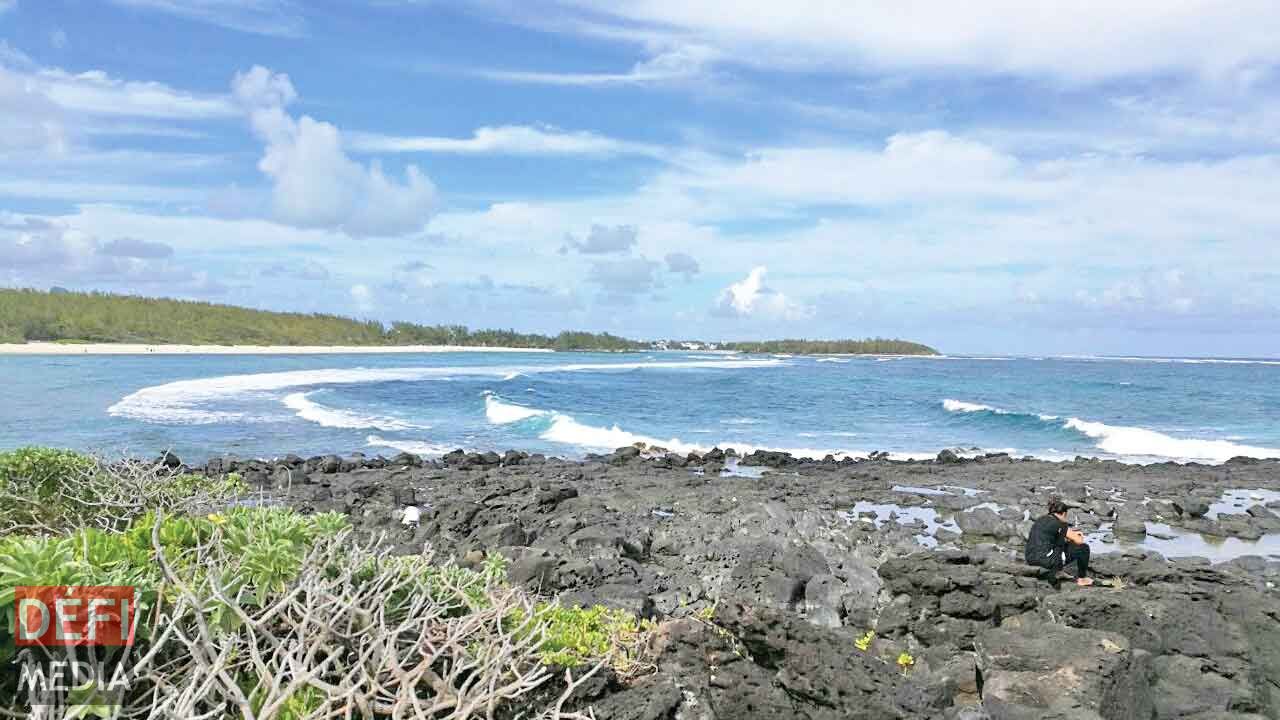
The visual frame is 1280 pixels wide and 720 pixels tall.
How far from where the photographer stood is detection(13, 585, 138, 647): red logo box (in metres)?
3.12

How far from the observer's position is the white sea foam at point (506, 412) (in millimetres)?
34469

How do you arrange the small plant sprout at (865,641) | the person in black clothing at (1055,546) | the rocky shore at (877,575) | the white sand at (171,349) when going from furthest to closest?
the white sand at (171,349), the person in black clothing at (1055,546), the small plant sprout at (865,641), the rocky shore at (877,575)

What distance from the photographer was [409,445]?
26.5m

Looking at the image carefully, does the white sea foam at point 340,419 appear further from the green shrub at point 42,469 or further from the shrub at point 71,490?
the shrub at point 71,490

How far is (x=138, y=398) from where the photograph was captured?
3728 cm

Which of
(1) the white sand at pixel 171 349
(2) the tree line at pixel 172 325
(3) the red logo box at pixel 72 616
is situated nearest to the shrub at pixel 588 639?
(3) the red logo box at pixel 72 616

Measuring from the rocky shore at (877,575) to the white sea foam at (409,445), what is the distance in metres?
3.53

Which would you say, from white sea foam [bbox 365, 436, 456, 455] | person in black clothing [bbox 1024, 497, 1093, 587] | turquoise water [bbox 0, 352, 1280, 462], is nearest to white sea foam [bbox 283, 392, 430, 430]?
turquoise water [bbox 0, 352, 1280, 462]

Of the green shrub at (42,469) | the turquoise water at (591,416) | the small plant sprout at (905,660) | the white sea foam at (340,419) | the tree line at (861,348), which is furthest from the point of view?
the tree line at (861,348)

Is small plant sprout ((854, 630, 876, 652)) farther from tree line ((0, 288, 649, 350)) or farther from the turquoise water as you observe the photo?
tree line ((0, 288, 649, 350))

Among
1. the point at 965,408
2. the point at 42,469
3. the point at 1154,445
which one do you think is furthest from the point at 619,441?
the point at 42,469

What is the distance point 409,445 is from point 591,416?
11061 millimetres

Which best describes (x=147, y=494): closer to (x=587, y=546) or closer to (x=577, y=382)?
(x=587, y=546)

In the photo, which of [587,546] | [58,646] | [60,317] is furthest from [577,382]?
[60,317]
